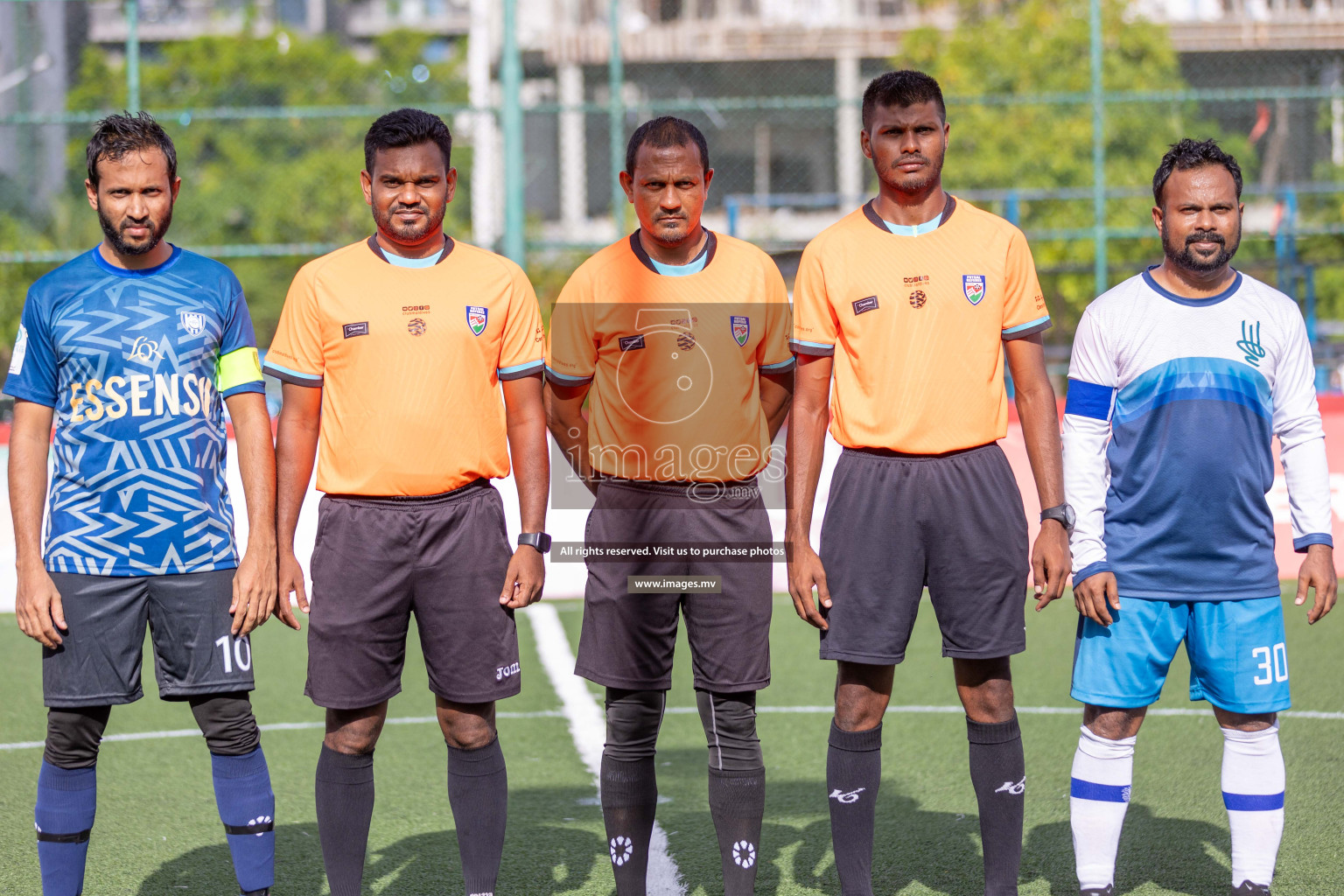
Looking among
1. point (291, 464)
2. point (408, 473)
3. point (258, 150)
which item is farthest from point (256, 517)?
point (258, 150)

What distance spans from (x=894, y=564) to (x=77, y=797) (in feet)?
7.06

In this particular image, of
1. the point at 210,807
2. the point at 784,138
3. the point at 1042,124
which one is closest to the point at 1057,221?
the point at 1042,124

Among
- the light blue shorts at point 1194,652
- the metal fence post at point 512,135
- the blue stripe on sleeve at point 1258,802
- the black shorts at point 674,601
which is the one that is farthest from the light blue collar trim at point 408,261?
the metal fence post at point 512,135

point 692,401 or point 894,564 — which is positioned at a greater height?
point 692,401

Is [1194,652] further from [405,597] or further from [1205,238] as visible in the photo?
[405,597]

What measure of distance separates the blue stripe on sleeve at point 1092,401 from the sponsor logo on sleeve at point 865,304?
0.55m

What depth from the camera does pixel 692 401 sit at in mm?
3689

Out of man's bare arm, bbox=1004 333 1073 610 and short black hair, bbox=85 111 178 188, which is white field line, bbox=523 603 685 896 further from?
short black hair, bbox=85 111 178 188

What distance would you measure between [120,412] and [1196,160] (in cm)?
279

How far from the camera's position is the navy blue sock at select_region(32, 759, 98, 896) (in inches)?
143

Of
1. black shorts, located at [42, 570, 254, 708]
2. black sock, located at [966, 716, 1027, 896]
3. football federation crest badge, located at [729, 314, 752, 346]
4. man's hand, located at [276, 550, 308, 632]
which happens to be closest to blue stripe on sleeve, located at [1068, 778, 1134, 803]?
black sock, located at [966, 716, 1027, 896]

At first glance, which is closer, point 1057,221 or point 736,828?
point 736,828

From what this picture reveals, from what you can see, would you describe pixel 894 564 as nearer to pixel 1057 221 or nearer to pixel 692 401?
pixel 692 401

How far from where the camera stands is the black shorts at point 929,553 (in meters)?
3.67
